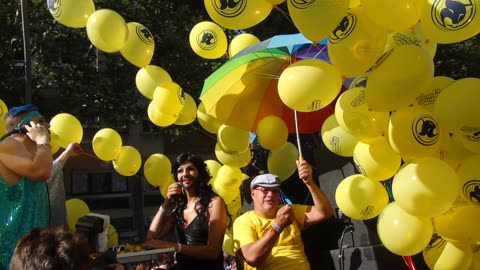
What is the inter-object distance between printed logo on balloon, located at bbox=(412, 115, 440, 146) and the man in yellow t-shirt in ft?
2.85

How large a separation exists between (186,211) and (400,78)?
1748mm

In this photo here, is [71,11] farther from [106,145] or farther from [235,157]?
[235,157]

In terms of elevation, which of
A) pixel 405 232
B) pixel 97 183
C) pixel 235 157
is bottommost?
pixel 405 232

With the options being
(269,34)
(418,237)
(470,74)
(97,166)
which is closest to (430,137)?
(418,237)

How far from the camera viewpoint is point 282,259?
373 centimetres

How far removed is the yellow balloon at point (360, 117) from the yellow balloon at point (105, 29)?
2.06m

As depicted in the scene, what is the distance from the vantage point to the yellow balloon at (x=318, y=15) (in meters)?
3.04

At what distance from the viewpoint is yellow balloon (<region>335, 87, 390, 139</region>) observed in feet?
11.4

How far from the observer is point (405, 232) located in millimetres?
3262

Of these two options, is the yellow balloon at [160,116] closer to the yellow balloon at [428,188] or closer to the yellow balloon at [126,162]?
the yellow balloon at [126,162]

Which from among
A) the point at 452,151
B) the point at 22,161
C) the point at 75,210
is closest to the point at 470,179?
the point at 452,151

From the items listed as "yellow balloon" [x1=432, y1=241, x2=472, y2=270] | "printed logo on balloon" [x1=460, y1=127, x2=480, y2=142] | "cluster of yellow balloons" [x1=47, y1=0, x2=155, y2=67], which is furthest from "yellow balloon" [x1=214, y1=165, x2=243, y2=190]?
"printed logo on balloon" [x1=460, y1=127, x2=480, y2=142]

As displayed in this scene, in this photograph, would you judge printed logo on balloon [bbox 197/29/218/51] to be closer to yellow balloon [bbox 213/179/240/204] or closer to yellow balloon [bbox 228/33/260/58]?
yellow balloon [bbox 228/33/260/58]

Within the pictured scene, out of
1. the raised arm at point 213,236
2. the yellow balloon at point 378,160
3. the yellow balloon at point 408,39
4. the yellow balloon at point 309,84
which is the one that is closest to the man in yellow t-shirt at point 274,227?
the raised arm at point 213,236
